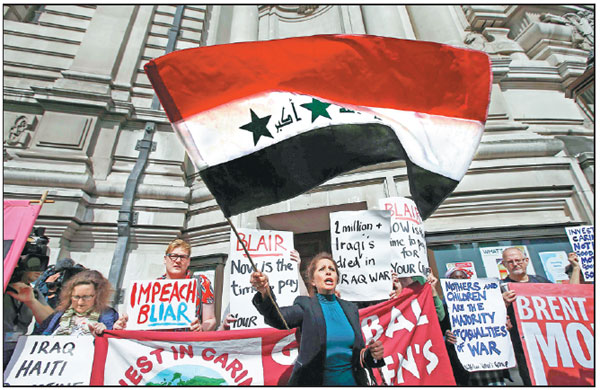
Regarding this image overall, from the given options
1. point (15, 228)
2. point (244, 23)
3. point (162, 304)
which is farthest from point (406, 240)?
point (244, 23)

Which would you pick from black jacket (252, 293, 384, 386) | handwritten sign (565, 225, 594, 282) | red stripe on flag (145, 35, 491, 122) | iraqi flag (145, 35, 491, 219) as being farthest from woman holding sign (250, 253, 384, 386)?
handwritten sign (565, 225, 594, 282)

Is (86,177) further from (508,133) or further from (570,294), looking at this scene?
(508,133)

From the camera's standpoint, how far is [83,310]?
2666mm

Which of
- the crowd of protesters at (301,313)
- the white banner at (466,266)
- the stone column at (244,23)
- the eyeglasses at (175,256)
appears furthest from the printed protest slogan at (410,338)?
the stone column at (244,23)

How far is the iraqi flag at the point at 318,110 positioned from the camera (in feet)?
6.34

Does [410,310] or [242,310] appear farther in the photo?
A: [242,310]

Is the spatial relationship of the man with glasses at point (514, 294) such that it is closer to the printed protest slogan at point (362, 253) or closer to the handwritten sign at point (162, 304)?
the printed protest slogan at point (362, 253)

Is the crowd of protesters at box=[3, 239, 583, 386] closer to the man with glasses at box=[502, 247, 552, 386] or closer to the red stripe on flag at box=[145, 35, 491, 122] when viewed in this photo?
the man with glasses at box=[502, 247, 552, 386]

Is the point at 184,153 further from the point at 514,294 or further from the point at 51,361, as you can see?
the point at 514,294

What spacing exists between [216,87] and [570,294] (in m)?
3.55

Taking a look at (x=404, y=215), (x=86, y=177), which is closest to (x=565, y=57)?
(x=404, y=215)

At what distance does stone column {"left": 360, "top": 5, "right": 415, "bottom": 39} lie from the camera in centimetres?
713

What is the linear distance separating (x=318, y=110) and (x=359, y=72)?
429 mm

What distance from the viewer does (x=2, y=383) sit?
230 cm
